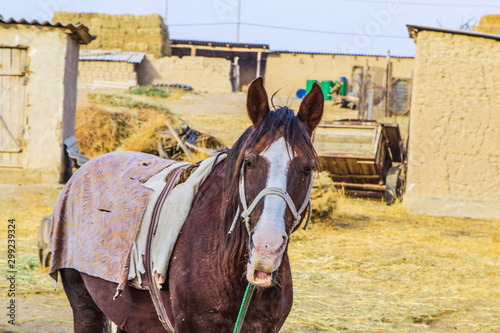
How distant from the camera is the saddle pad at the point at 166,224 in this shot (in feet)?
7.29

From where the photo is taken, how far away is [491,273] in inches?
235

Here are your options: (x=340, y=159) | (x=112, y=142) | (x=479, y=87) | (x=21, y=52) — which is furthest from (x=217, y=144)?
(x=479, y=87)

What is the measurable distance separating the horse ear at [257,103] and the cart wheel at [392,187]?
30.1 ft

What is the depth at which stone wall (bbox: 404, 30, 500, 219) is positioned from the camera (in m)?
9.90

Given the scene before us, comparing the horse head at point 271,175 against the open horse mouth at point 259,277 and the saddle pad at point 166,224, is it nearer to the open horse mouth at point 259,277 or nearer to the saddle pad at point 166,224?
the open horse mouth at point 259,277

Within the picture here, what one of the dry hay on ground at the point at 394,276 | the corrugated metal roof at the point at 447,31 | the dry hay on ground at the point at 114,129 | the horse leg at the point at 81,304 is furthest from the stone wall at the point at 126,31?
the horse leg at the point at 81,304

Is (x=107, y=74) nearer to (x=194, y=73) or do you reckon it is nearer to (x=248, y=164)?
(x=194, y=73)

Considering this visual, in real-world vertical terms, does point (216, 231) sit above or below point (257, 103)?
below

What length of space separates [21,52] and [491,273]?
8705 millimetres

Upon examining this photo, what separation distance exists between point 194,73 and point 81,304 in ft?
74.0

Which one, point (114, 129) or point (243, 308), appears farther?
point (114, 129)

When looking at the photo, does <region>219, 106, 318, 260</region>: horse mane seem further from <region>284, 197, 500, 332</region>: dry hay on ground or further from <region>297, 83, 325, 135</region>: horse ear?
<region>284, 197, 500, 332</region>: dry hay on ground

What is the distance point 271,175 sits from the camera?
1.89 metres

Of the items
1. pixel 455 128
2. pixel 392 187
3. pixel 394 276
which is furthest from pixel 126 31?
pixel 394 276
